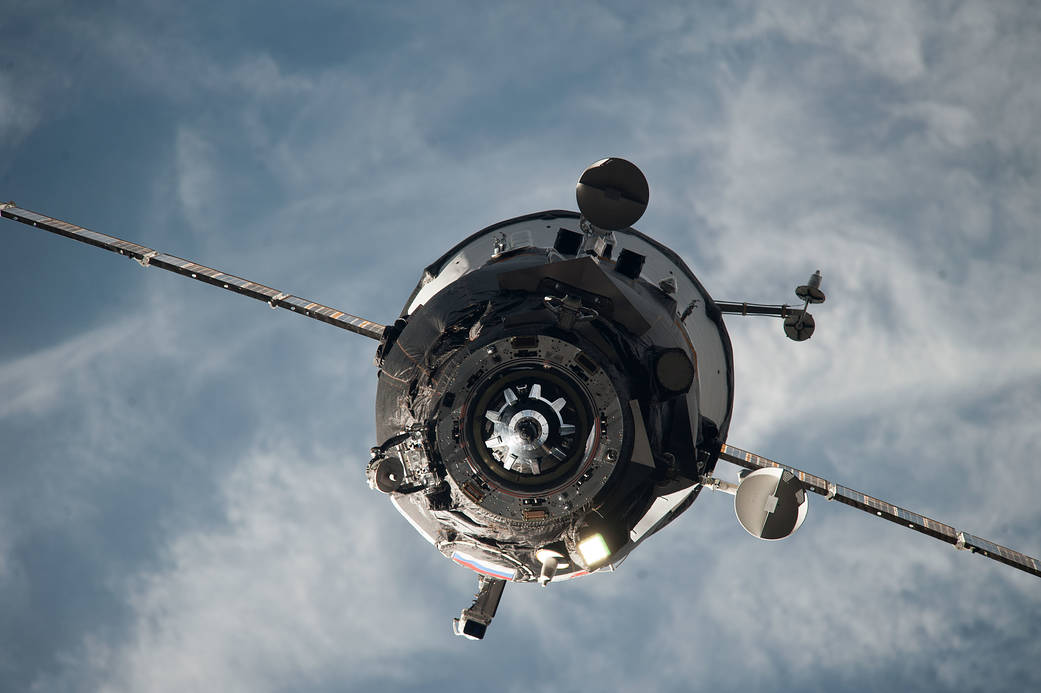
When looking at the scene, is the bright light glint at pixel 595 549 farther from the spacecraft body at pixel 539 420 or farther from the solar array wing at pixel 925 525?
the solar array wing at pixel 925 525

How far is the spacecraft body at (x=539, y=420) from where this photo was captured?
14898 mm

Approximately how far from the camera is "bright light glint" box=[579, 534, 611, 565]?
49.1ft

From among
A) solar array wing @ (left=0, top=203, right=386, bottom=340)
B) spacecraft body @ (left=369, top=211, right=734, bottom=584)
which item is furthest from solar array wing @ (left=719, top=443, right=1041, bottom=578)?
solar array wing @ (left=0, top=203, right=386, bottom=340)

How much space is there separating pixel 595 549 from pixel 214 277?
10059 mm

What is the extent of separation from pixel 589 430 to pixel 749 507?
10.4 feet

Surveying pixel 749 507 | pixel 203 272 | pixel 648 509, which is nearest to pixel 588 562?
pixel 648 509

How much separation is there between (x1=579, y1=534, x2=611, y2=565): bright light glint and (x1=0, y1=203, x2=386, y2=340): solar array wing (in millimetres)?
6604

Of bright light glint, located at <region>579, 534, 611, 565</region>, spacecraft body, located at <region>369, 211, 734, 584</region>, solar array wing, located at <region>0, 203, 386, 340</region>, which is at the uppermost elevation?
solar array wing, located at <region>0, 203, 386, 340</region>

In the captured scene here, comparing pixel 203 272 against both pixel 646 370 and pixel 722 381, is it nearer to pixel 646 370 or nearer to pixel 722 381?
pixel 646 370

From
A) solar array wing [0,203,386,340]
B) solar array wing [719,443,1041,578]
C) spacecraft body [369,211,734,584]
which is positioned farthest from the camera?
solar array wing [0,203,386,340]

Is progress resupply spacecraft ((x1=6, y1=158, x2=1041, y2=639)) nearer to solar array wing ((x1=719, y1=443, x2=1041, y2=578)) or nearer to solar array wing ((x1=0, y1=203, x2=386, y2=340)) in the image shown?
solar array wing ((x1=719, y1=443, x2=1041, y2=578))

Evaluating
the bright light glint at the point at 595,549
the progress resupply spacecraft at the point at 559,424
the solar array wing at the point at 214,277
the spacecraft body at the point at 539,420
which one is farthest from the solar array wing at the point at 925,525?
the solar array wing at the point at 214,277

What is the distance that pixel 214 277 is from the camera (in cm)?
1928

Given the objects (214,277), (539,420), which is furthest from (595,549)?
(214,277)
